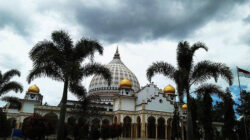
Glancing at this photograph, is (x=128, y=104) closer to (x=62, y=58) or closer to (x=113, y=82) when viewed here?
(x=113, y=82)

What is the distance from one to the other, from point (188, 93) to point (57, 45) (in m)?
11.9

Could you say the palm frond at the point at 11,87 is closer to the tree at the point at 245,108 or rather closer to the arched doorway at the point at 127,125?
the arched doorway at the point at 127,125

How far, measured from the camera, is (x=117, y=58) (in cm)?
6838

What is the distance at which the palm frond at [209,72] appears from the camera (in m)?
16.0

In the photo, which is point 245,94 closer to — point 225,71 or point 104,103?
point 104,103

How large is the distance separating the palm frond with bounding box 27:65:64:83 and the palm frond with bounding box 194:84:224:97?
1203 centimetres

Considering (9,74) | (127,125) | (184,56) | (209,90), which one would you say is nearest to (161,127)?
(127,125)

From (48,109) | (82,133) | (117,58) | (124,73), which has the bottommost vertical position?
(82,133)

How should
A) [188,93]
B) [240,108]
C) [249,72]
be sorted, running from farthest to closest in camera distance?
[240,108]
[249,72]
[188,93]

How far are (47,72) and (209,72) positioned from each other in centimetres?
1354

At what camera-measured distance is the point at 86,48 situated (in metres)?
17.0

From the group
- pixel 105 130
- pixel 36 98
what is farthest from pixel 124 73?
pixel 105 130

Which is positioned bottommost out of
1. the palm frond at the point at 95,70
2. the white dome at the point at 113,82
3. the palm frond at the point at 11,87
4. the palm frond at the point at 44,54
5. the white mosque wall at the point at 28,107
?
the white mosque wall at the point at 28,107

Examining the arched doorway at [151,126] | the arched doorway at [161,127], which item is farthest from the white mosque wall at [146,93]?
the arched doorway at [161,127]
